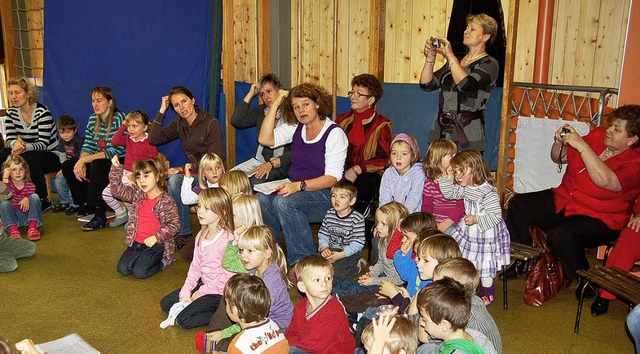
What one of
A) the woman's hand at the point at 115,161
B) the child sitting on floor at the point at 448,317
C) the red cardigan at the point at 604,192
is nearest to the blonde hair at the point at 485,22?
the red cardigan at the point at 604,192

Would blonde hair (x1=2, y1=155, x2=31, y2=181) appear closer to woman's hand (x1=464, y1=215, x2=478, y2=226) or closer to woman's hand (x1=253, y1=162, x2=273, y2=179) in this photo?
woman's hand (x1=253, y1=162, x2=273, y2=179)

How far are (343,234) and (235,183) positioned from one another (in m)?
0.76

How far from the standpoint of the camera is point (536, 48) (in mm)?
5723

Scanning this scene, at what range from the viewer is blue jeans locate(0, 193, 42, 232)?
4.89 metres

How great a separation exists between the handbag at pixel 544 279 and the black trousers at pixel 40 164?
4276 mm

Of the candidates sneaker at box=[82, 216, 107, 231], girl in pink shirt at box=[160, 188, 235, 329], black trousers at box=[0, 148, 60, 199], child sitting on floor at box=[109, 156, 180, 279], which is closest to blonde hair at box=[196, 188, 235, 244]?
girl in pink shirt at box=[160, 188, 235, 329]

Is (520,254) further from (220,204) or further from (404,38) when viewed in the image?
(404,38)

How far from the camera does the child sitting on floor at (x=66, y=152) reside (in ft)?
18.6

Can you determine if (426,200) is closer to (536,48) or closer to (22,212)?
(536,48)

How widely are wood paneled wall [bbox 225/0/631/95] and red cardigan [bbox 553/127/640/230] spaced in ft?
6.37

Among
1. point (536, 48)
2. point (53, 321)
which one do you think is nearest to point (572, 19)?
point (536, 48)

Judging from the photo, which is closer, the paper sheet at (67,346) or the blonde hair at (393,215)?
the paper sheet at (67,346)

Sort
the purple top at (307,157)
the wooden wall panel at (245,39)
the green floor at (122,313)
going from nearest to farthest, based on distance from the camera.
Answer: the green floor at (122,313)
the purple top at (307,157)
the wooden wall panel at (245,39)

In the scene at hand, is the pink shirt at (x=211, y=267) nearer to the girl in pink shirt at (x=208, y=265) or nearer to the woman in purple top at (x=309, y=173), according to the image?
the girl in pink shirt at (x=208, y=265)
